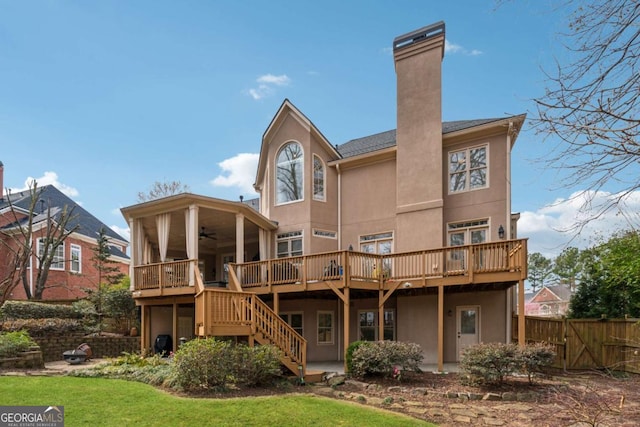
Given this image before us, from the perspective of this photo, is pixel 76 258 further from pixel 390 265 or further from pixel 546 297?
pixel 546 297

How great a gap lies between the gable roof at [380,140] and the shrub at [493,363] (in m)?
7.05

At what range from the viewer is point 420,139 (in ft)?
48.5

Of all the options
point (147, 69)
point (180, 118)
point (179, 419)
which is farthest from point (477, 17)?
point (180, 118)

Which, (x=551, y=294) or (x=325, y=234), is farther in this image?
(x=551, y=294)

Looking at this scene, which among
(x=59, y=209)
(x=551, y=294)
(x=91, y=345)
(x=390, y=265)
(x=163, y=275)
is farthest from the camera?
(x=551, y=294)

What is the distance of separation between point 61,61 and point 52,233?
10.7 metres

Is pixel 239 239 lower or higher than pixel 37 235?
lower

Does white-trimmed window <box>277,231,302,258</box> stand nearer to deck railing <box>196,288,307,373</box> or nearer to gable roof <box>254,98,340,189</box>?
gable roof <box>254,98,340,189</box>

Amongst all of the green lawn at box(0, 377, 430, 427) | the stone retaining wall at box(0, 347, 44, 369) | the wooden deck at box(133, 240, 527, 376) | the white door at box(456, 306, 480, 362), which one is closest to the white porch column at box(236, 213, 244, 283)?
the wooden deck at box(133, 240, 527, 376)

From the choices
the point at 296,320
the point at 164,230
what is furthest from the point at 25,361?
the point at 296,320

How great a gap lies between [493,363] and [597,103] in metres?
8.68

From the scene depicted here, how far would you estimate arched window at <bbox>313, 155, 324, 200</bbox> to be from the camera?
16.3m

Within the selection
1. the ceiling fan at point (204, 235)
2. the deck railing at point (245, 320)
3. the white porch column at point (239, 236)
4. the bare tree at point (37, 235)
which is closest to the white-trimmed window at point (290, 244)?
the white porch column at point (239, 236)

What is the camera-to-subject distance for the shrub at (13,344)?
1118cm
